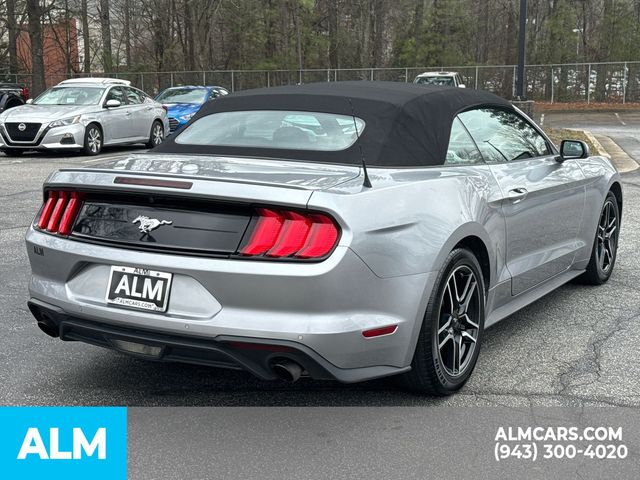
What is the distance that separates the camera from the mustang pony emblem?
145 inches

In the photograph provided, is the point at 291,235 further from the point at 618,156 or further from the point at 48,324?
the point at 618,156

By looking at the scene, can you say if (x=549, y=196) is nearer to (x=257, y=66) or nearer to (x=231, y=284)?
(x=231, y=284)

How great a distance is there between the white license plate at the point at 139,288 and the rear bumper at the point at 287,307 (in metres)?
0.03

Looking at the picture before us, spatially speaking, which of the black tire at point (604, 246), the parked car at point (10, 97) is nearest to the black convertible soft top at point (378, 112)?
the black tire at point (604, 246)

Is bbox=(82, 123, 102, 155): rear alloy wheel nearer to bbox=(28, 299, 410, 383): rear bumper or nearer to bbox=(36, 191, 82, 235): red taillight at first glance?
bbox=(36, 191, 82, 235): red taillight

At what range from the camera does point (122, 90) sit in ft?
59.9

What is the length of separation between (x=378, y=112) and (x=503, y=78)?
39316mm

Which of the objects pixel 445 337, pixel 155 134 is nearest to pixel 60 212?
pixel 445 337

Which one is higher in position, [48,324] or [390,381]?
[48,324]

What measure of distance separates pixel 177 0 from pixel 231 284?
151ft

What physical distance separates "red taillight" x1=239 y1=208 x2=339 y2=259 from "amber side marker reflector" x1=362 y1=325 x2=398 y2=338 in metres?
0.40

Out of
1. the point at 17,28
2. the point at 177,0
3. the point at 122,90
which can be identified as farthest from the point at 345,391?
the point at 177,0

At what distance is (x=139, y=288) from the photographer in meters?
3.66

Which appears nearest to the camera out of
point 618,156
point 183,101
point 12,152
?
point 618,156
